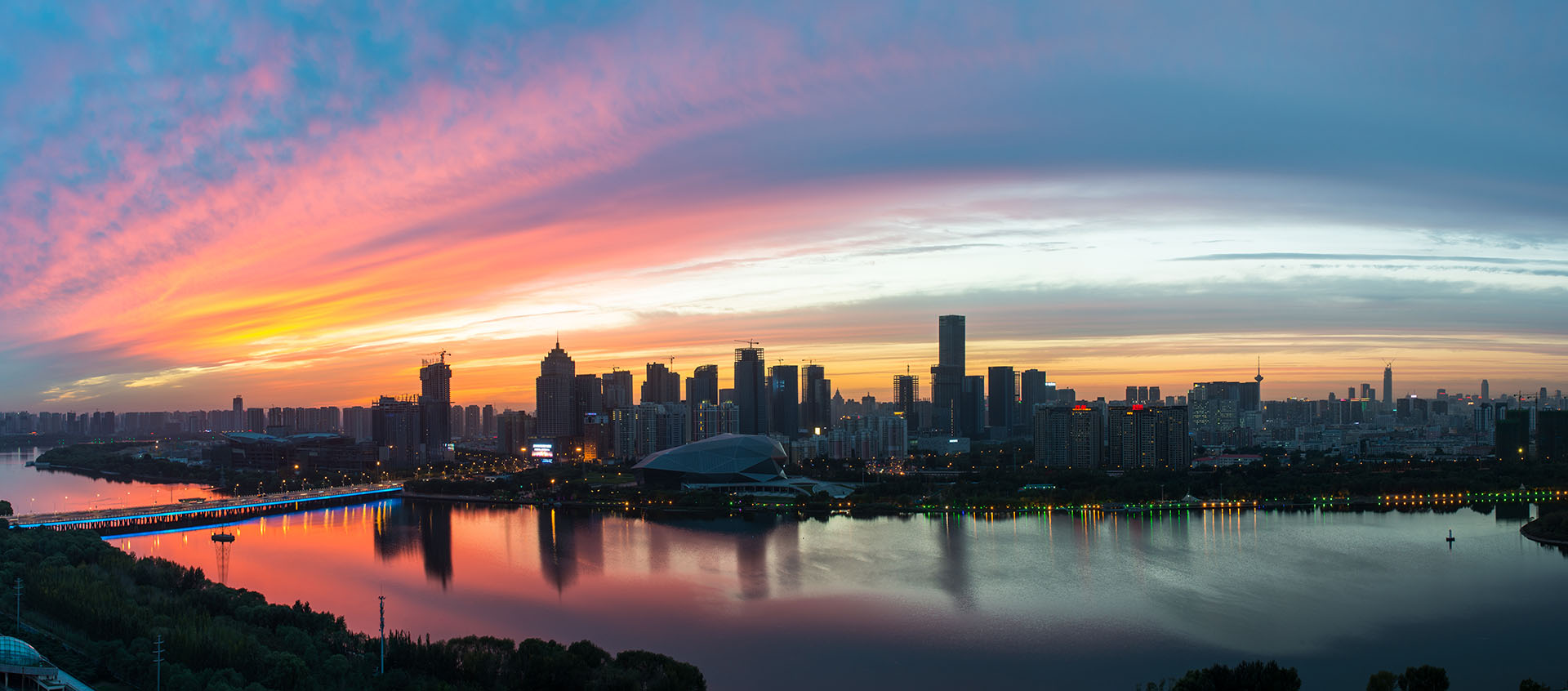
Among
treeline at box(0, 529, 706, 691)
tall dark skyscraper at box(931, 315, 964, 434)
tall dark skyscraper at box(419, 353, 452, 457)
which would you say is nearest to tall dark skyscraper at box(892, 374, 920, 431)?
tall dark skyscraper at box(931, 315, 964, 434)

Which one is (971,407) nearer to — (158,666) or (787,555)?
(787,555)

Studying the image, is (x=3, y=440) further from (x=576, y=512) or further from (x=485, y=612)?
(x=485, y=612)

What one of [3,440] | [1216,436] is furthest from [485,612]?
[3,440]

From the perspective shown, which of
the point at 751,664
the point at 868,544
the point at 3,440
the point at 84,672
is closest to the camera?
the point at 84,672

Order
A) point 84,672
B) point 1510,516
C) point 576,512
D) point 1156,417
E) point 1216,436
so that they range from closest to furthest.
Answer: point 84,672, point 1510,516, point 576,512, point 1156,417, point 1216,436

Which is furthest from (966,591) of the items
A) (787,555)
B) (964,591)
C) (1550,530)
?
(1550,530)

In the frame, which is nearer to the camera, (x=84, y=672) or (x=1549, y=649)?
(x=84, y=672)

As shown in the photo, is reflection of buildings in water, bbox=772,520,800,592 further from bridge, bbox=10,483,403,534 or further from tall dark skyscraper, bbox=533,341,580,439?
tall dark skyscraper, bbox=533,341,580,439
